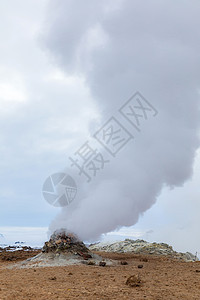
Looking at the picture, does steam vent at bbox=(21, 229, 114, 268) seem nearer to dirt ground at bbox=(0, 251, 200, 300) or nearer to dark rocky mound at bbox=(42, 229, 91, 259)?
dark rocky mound at bbox=(42, 229, 91, 259)

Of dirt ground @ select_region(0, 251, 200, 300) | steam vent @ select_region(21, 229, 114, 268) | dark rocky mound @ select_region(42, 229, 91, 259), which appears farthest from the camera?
dark rocky mound @ select_region(42, 229, 91, 259)

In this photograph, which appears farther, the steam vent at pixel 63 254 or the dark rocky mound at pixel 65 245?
the dark rocky mound at pixel 65 245

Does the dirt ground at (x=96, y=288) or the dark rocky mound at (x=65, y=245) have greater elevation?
the dark rocky mound at (x=65, y=245)

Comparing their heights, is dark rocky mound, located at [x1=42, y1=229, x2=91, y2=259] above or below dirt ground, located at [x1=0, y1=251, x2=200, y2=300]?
above

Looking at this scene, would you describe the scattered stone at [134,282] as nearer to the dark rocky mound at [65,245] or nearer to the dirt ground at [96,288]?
the dirt ground at [96,288]

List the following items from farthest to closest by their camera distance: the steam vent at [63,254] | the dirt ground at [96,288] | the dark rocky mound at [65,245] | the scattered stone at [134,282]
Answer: the dark rocky mound at [65,245], the steam vent at [63,254], the scattered stone at [134,282], the dirt ground at [96,288]

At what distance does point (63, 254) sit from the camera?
23.2m

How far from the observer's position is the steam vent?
21.9 meters

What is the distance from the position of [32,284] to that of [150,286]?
17.1 feet

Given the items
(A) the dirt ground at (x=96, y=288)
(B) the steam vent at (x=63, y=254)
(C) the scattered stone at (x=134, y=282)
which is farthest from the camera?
(B) the steam vent at (x=63, y=254)

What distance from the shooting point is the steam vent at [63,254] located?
21.9 metres

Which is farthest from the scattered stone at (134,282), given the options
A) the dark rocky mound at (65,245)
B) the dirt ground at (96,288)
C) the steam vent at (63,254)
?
the dark rocky mound at (65,245)

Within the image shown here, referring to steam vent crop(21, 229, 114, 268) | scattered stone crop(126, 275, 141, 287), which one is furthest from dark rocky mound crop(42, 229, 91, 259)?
scattered stone crop(126, 275, 141, 287)

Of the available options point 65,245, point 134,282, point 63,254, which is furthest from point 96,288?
point 65,245
